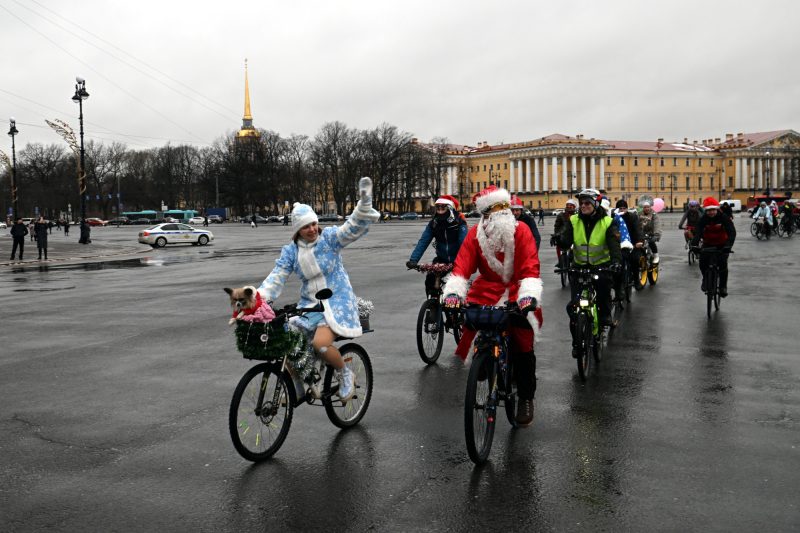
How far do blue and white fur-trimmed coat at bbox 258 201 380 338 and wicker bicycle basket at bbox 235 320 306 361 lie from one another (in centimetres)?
Result: 54

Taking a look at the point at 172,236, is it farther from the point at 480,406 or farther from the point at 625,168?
the point at 625,168

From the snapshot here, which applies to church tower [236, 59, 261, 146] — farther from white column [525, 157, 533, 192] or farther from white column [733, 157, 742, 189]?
white column [733, 157, 742, 189]

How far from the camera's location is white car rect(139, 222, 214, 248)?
148 feet

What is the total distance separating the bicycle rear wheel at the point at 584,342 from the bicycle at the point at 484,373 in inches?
93.0

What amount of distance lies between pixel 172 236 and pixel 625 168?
130757mm

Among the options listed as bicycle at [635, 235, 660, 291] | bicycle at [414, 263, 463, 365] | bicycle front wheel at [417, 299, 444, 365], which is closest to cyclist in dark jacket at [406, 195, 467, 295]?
bicycle at [414, 263, 463, 365]

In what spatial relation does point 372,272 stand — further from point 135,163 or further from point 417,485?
point 135,163

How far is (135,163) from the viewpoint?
129875 millimetres

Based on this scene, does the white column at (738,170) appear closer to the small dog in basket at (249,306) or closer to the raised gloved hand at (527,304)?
the raised gloved hand at (527,304)

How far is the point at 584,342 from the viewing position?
770cm

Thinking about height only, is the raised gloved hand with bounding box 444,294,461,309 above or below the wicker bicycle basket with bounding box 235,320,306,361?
above

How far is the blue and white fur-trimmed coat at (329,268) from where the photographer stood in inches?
221

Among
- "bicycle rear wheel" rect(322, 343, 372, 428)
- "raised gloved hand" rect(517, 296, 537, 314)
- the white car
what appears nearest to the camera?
"raised gloved hand" rect(517, 296, 537, 314)

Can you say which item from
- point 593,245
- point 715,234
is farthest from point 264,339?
point 715,234
